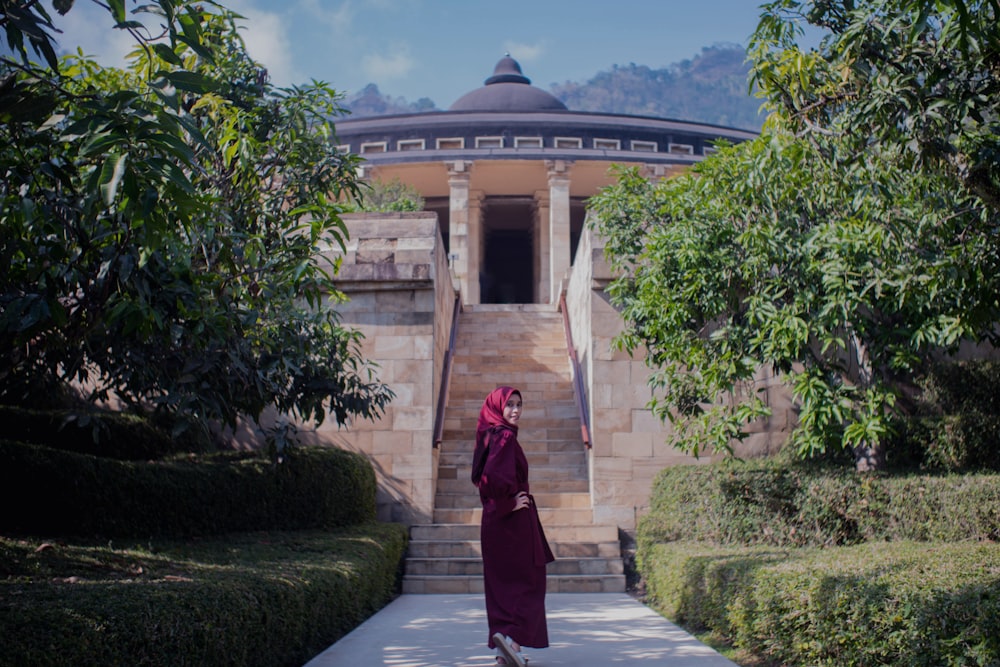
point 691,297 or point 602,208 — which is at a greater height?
point 602,208

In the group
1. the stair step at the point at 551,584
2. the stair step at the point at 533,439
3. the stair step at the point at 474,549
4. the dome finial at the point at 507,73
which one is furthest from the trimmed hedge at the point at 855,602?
the dome finial at the point at 507,73

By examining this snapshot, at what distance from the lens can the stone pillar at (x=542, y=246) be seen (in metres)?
28.3

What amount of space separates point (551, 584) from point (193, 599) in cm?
583

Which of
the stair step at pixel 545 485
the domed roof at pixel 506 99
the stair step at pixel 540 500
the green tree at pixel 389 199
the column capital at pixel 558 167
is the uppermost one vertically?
the domed roof at pixel 506 99

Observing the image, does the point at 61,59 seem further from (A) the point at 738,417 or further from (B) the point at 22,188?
(A) the point at 738,417

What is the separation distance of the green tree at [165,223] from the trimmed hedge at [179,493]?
0.82 m

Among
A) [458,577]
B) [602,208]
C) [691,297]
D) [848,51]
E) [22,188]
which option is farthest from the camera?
[602,208]

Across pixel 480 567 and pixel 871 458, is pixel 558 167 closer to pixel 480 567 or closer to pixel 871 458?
pixel 480 567

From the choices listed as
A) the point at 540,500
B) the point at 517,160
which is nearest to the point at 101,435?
the point at 540,500

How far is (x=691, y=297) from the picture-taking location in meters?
8.92

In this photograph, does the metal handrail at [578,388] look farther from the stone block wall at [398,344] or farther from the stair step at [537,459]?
the stone block wall at [398,344]

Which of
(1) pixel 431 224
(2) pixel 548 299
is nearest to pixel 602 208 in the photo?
(1) pixel 431 224

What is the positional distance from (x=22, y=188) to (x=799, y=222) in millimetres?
6272

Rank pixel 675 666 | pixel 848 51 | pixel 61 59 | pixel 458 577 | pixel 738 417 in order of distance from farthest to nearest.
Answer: pixel 458 577
pixel 738 417
pixel 61 59
pixel 675 666
pixel 848 51
